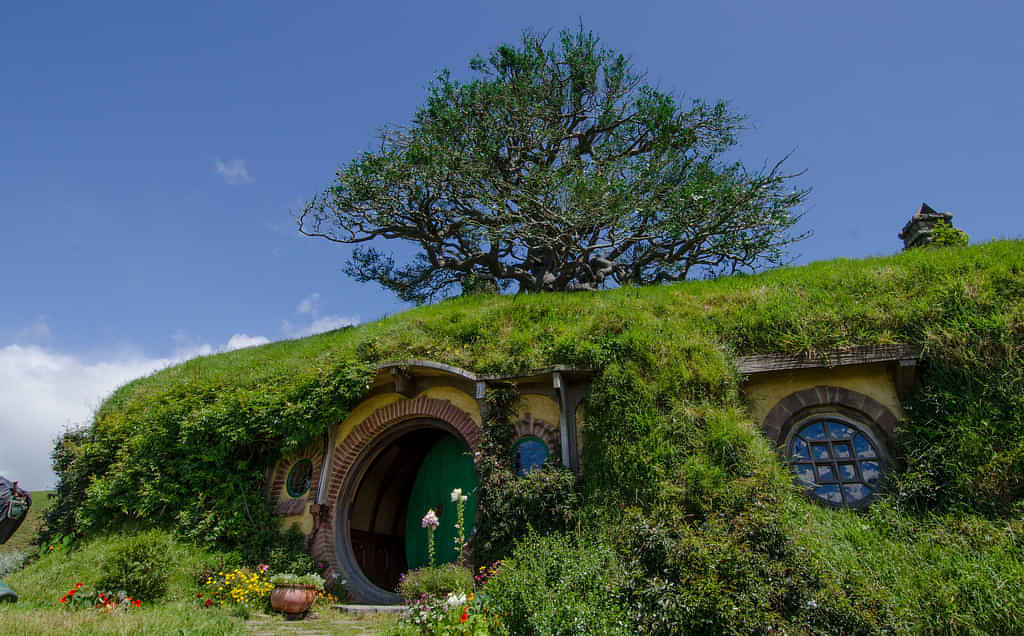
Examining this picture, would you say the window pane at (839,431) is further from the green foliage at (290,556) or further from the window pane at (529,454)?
the green foliage at (290,556)

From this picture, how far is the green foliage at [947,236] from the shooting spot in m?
11.5

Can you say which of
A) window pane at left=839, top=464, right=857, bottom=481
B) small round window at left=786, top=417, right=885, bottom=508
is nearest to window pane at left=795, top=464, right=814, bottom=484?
small round window at left=786, top=417, right=885, bottom=508

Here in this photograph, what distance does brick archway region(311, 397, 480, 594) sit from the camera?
9547 millimetres

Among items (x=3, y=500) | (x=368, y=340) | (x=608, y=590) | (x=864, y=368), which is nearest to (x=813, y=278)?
(x=864, y=368)

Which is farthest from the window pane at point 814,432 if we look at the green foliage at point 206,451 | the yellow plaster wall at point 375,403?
the green foliage at point 206,451

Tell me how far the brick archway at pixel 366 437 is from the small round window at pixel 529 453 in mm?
658

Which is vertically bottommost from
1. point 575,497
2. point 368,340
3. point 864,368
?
point 575,497

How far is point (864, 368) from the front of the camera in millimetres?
8273

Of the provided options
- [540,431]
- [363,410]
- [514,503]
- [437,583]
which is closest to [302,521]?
[363,410]

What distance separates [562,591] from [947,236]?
1065 cm

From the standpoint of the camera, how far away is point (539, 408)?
911 cm

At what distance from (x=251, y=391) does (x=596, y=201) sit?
809 centimetres

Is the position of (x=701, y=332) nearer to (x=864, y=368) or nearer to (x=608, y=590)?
(x=864, y=368)

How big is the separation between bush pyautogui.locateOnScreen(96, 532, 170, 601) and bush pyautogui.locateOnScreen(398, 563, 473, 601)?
11.8 ft
